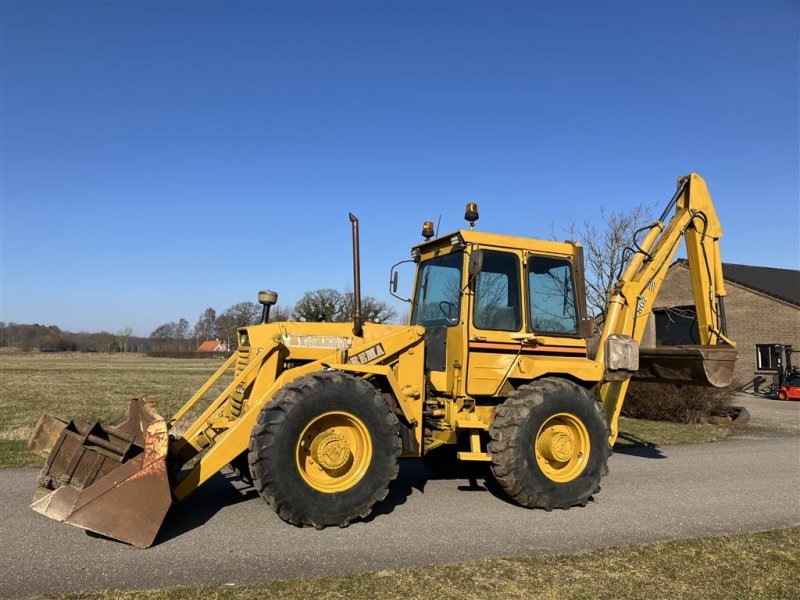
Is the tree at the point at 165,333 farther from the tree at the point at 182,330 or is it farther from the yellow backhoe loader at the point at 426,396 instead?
the yellow backhoe loader at the point at 426,396

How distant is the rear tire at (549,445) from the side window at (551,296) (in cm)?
75

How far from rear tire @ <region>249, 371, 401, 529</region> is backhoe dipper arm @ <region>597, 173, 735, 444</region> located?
363 centimetres

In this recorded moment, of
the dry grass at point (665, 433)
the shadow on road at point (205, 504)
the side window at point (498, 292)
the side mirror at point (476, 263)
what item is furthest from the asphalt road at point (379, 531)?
the dry grass at point (665, 433)

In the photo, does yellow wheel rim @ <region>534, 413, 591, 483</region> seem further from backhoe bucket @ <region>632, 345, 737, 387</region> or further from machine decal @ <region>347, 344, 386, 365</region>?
backhoe bucket @ <region>632, 345, 737, 387</region>

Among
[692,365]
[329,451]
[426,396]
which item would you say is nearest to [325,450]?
[329,451]

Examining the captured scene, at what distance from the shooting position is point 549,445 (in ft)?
21.8

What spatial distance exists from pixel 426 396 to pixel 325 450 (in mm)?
1628

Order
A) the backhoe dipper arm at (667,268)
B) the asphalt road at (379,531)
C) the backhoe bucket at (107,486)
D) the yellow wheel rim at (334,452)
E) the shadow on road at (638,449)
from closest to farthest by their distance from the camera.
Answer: the asphalt road at (379,531) → the backhoe bucket at (107,486) → the yellow wheel rim at (334,452) → the backhoe dipper arm at (667,268) → the shadow on road at (638,449)

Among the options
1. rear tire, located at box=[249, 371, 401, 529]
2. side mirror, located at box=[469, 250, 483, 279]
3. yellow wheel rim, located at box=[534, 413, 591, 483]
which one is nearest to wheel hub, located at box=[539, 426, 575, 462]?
yellow wheel rim, located at box=[534, 413, 591, 483]

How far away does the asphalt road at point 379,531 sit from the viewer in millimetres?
4496

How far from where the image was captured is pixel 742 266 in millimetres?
35750

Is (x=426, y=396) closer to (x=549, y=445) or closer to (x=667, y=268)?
(x=549, y=445)

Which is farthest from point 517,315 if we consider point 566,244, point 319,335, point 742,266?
point 742,266

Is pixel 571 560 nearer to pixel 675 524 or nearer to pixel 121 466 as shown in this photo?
pixel 675 524
